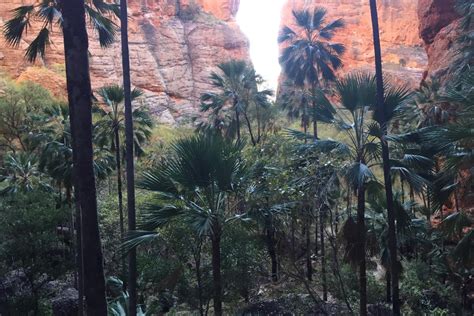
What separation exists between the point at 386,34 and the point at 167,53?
36084mm

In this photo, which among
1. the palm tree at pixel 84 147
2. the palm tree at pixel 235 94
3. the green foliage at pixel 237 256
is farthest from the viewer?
the palm tree at pixel 235 94

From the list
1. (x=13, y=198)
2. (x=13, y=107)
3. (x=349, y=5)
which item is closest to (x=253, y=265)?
(x=13, y=198)

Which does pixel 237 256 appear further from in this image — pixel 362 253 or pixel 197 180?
pixel 197 180

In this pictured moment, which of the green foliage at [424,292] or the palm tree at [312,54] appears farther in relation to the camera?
the palm tree at [312,54]

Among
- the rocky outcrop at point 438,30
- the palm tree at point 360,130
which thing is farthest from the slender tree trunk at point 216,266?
the rocky outcrop at point 438,30

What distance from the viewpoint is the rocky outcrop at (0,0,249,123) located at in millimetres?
50500

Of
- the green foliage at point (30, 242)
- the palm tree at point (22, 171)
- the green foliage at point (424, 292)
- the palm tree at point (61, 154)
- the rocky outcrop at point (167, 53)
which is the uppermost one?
the rocky outcrop at point (167, 53)

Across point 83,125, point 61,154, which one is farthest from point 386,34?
point 83,125

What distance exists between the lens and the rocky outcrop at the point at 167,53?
5050 centimetres

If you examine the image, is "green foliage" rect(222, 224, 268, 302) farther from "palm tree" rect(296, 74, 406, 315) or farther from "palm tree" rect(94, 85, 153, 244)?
"palm tree" rect(94, 85, 153, 244)

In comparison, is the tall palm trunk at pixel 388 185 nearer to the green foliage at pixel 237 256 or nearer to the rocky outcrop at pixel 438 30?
the green foliage at pixel 237 256

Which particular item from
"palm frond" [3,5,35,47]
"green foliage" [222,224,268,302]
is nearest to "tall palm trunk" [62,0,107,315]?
"palm frond" [3,5,35,47]

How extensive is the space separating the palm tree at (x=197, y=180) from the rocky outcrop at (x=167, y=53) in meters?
42.3

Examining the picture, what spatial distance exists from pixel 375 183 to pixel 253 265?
3.57m
